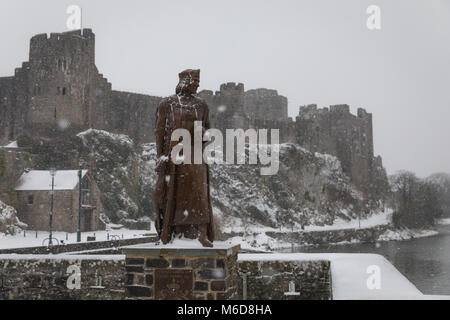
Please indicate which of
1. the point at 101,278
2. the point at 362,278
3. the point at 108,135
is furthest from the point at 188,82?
the point at 108,135

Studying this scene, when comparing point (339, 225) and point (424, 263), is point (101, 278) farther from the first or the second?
point (339, 225)

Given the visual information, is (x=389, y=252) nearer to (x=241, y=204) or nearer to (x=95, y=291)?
(x=241, y=204)

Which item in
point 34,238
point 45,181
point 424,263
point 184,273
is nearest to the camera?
point 184,273

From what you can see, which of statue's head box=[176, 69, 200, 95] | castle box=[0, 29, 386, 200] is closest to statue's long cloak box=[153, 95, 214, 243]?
statue's head box=[176, 69, 200, 95]

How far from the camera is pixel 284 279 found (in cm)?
1059

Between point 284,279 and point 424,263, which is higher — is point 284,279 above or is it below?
above

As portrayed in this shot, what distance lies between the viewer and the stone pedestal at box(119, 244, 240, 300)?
21.3 feet

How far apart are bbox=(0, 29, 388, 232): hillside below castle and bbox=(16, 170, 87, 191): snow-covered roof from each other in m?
2.99

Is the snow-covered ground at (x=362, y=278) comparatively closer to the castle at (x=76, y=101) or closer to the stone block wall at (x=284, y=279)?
the stone block wall at (x=284, y=279)

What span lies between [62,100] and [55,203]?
11903mm

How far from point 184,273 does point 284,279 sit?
4567mm

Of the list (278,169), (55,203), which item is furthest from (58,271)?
(278,169)

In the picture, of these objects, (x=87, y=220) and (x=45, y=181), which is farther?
(x=87, y=220)

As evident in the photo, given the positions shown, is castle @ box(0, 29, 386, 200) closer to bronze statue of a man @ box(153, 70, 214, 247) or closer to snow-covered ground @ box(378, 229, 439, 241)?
snow-covered ground @ box(378, 229, 439, 241)
